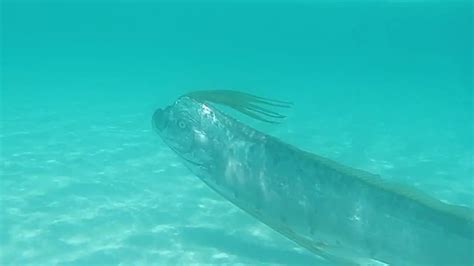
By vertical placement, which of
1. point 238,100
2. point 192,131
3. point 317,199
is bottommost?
point 317,199

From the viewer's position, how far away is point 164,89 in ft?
114

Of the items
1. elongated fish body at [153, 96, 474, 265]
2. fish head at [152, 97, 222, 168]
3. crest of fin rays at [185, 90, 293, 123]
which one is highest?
crest of fin rays at [185, 90, 293, 123]

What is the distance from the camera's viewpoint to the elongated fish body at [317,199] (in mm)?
4656

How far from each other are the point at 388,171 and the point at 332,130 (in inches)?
231

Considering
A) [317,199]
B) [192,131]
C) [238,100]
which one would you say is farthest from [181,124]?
[317,199]

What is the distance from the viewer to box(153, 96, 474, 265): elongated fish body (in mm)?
4656

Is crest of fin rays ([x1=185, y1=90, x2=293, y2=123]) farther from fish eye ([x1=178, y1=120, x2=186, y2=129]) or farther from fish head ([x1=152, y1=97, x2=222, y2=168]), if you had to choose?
fish eye ([x1=178, y1=120, x2=186, y2=129])

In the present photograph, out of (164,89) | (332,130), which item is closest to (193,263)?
(332,130)

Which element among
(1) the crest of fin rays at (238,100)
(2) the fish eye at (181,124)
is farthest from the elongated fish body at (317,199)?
(1) the crest of fin rays at (238,100)

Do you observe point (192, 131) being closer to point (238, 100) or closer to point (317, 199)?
point (238, 100)

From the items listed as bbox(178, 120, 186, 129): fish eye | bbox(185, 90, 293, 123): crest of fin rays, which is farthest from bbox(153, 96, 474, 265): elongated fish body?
bbox(185, 90, 293, 123): crest of fin rays

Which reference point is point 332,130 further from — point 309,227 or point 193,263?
point 309,227

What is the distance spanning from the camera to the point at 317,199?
512 centimetres

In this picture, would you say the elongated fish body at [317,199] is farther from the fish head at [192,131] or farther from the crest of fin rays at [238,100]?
the crest of fin rays at [238,100]
